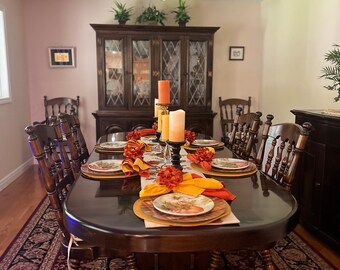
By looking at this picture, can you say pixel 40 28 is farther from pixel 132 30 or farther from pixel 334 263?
pixel 334 263

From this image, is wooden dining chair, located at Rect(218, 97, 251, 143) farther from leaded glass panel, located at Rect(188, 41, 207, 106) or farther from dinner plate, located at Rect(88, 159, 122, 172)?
dinner plate, located at Rect(88, 159, 122, 172)

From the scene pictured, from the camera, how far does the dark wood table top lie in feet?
3.08

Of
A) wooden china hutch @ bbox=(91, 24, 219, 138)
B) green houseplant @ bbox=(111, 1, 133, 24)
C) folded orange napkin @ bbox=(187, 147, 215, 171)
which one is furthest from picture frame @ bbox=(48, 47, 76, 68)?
folded orange napkin @ bbox=(187, 147, 215, 171)

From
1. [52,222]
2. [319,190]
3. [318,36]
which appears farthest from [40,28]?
[319,190]

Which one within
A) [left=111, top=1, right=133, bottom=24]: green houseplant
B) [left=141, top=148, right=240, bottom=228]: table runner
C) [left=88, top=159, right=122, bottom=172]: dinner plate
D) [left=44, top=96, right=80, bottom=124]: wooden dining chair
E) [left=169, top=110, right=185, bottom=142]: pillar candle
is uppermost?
[left=111, top=1, right=133, bottom=24]: green houseplant

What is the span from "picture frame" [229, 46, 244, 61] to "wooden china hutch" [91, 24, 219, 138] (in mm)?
611

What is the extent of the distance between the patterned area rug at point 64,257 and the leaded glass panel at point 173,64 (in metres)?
2.37

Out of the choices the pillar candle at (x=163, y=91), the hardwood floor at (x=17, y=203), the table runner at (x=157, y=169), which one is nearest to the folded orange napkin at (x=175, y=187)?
the table runner at (x=157, y=169)

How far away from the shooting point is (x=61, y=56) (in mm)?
4422

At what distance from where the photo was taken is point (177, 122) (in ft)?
4.41

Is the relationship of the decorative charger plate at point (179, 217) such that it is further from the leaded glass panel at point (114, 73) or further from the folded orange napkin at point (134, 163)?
the leaded glass panel at point (114, 73)

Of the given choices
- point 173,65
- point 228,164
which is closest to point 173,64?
point 173,65

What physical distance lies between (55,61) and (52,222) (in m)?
2.58

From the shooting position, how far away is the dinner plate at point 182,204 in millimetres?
1021
